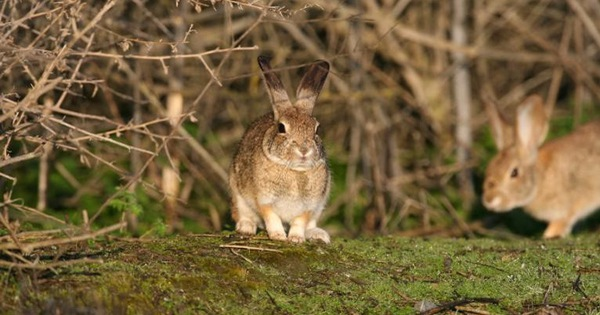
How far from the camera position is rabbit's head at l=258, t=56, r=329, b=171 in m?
5.81

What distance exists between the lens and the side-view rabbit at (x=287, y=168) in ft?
19.2

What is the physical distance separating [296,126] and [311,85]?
0.43 metres

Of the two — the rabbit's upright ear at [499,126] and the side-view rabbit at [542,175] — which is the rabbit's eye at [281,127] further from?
the rabbit's upright ear at [499,126]

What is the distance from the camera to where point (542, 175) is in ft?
32.4

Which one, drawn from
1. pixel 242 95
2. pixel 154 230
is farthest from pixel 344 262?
pixel 242 95

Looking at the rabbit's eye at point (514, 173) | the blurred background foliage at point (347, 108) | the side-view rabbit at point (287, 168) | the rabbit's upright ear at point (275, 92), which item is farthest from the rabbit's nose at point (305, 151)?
the rabbit's eye at point (514, 173)

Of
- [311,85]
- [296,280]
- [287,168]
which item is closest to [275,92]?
[311,85]

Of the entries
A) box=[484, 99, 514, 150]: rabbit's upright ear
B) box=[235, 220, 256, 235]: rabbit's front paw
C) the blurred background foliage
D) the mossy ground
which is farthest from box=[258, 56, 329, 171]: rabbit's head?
box=[484, 99, 514, 150]: rabbit's upright ear

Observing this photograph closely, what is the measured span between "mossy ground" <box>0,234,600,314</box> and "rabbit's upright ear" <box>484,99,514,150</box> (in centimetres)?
385

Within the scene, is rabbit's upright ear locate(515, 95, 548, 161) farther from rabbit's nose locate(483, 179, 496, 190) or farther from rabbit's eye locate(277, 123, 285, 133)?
rabbit's eye locate(277, 123, 285, 133)

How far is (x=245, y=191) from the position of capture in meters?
6.26

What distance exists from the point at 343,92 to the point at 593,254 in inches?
181

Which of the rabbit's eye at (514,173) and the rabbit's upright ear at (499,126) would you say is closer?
the rabbit's eye at (514,173)

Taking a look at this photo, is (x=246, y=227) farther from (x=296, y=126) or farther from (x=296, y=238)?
(x=296, y=126)
